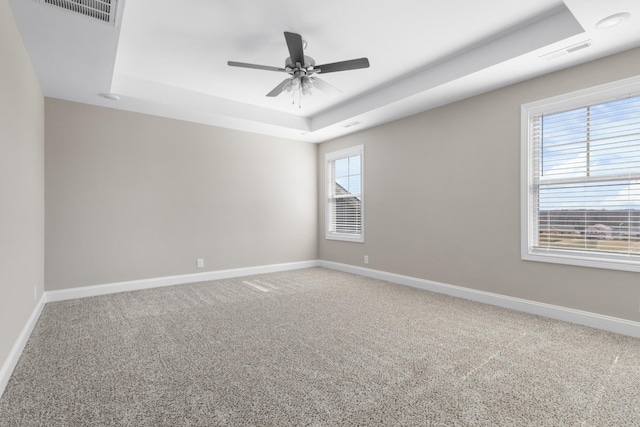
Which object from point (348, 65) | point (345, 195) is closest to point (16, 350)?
point (348, 65)

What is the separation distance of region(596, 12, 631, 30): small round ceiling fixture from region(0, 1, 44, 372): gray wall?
4223 mm

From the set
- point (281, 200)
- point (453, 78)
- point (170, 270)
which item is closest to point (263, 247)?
point (281, 200)

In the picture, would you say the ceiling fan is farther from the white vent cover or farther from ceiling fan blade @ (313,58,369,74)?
the white vent cover

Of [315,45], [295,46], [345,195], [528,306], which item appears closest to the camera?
[295,46]

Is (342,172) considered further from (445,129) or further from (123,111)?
(123,111)

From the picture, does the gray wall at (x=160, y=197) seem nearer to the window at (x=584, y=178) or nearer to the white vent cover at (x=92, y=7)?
the white vent cover at (x=92, y=7)

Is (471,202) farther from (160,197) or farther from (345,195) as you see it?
(160,197)

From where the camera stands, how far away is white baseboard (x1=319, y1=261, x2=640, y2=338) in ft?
9.47

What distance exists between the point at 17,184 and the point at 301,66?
2.57 m

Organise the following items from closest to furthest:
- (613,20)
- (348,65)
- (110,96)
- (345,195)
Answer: (613,20) < (348,65) < (110,96) < (345,195)

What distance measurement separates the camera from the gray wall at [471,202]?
3.09 m

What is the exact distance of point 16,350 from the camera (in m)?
2.34

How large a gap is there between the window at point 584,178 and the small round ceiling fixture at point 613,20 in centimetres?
67

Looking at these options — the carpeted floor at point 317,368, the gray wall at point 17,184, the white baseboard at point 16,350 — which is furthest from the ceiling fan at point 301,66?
the white baseboard at point 16,350
